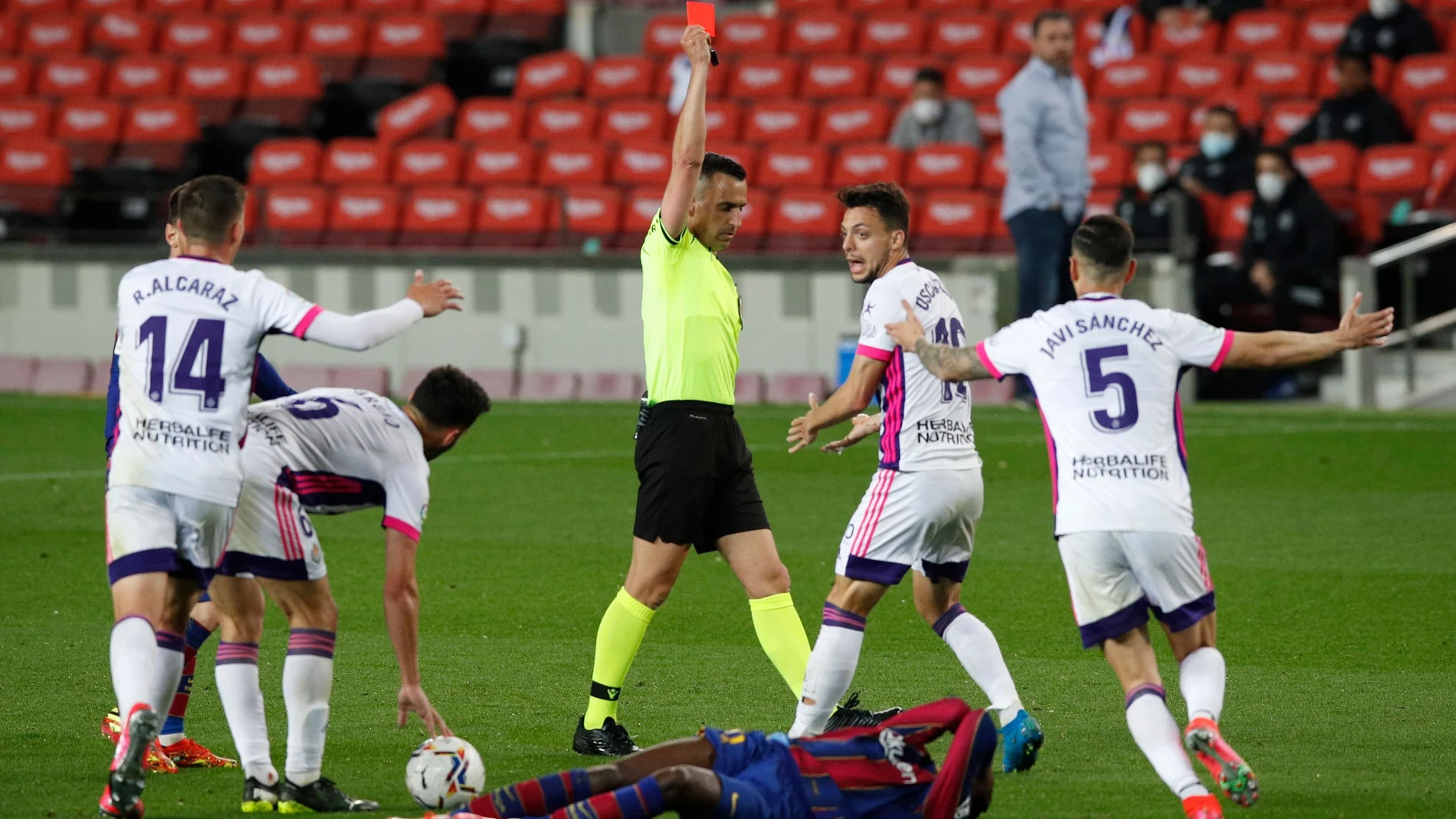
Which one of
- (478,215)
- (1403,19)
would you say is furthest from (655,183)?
(1403,19)

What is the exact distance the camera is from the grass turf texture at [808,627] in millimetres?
6047

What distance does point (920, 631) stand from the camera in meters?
8.58

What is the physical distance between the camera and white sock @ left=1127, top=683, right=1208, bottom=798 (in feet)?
16.9

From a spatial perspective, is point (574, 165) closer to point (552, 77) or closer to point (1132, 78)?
point (552, 77)

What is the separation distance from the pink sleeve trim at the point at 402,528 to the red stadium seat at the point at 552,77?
16344 millimetres

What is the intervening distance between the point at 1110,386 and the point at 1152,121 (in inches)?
523

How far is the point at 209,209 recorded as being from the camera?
18.2 feet

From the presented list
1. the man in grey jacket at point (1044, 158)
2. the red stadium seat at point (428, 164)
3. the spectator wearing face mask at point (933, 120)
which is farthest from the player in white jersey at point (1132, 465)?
the red stadium seat at point (428, 164)

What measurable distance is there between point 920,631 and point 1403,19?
37.6 feet

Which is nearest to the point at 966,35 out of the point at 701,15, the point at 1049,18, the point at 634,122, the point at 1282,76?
the point at 1282,76

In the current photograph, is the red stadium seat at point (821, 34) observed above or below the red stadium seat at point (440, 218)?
above

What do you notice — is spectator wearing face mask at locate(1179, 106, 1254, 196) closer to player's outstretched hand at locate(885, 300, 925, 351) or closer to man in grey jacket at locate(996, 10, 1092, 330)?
man in grey jacket at locate(996, 10, 1092, 330)

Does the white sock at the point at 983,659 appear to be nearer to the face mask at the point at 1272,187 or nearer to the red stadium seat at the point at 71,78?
the face mask at the point at 1272,187

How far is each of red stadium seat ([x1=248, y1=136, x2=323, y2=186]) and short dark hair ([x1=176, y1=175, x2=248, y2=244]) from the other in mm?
15133
